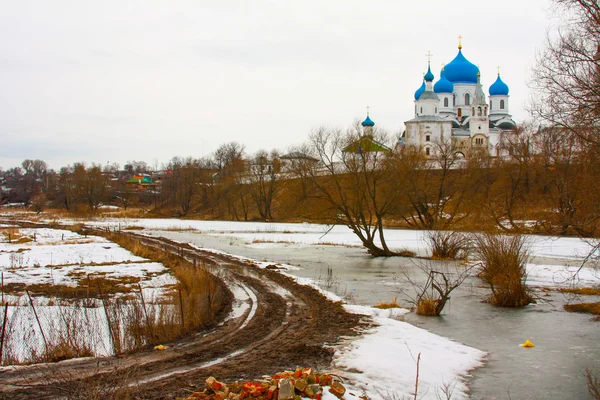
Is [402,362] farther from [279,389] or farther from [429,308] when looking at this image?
[429,308]

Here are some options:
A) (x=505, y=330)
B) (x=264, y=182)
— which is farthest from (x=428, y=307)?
(x=264, y=182)

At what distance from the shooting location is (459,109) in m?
91.5

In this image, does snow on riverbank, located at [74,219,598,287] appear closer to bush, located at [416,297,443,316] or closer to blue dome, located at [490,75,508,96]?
bush, located at [416,297,443,316]

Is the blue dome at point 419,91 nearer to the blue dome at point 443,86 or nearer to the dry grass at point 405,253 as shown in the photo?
the blue dome at point 443,86

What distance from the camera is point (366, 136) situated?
103 ft

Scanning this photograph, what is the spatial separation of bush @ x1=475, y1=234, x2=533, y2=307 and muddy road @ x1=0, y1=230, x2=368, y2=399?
15.4ft

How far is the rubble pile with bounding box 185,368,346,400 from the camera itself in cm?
768

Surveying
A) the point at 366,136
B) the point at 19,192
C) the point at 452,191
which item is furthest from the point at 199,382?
the point at 19,192

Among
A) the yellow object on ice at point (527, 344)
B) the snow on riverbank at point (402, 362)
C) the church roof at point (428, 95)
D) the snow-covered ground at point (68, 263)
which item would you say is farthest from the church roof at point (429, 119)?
the yellow object on ice at point (527, 344)

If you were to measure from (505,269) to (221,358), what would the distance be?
9793 millimetres

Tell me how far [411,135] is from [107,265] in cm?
6839

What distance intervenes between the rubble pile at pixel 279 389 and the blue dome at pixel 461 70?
3475 inches

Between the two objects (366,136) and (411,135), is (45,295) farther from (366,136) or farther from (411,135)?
(411,135)

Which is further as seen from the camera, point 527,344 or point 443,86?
point 443,86
